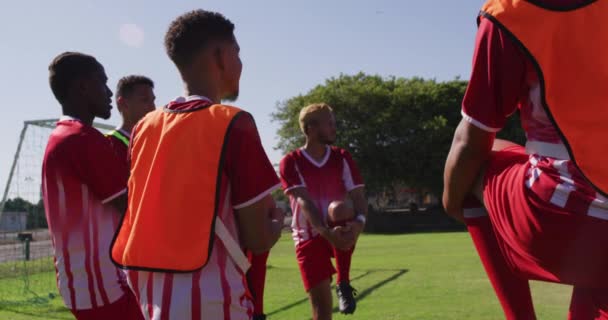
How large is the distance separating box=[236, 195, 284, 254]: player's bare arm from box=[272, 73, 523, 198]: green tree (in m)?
44.5

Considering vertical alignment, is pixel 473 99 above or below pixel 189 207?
above

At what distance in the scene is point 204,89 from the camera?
2.97 metres

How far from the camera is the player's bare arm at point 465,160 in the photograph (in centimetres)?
223

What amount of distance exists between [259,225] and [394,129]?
46348 millimetres

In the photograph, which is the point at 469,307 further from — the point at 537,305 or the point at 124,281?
the point at 124,281

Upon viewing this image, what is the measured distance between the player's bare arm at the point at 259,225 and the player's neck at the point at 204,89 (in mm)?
580

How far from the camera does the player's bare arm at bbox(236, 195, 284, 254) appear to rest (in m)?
2.76

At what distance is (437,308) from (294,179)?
307 cm

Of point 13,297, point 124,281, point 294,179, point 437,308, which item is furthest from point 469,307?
point 13,297

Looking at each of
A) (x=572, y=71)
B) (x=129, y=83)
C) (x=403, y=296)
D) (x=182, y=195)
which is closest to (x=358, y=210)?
(x=129, y=83)

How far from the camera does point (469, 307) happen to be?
8.55 meters

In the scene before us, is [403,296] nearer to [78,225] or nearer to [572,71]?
[78,225]

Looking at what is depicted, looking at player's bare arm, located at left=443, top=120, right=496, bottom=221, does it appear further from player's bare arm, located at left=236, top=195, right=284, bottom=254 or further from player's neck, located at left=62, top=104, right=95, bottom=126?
player's neck, located at left=62, top=104, right=95, bottom=126

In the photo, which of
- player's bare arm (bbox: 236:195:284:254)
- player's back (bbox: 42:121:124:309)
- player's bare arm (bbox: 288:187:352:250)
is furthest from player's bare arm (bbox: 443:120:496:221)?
player's bare arm (bbox: 288:187:352:250)
